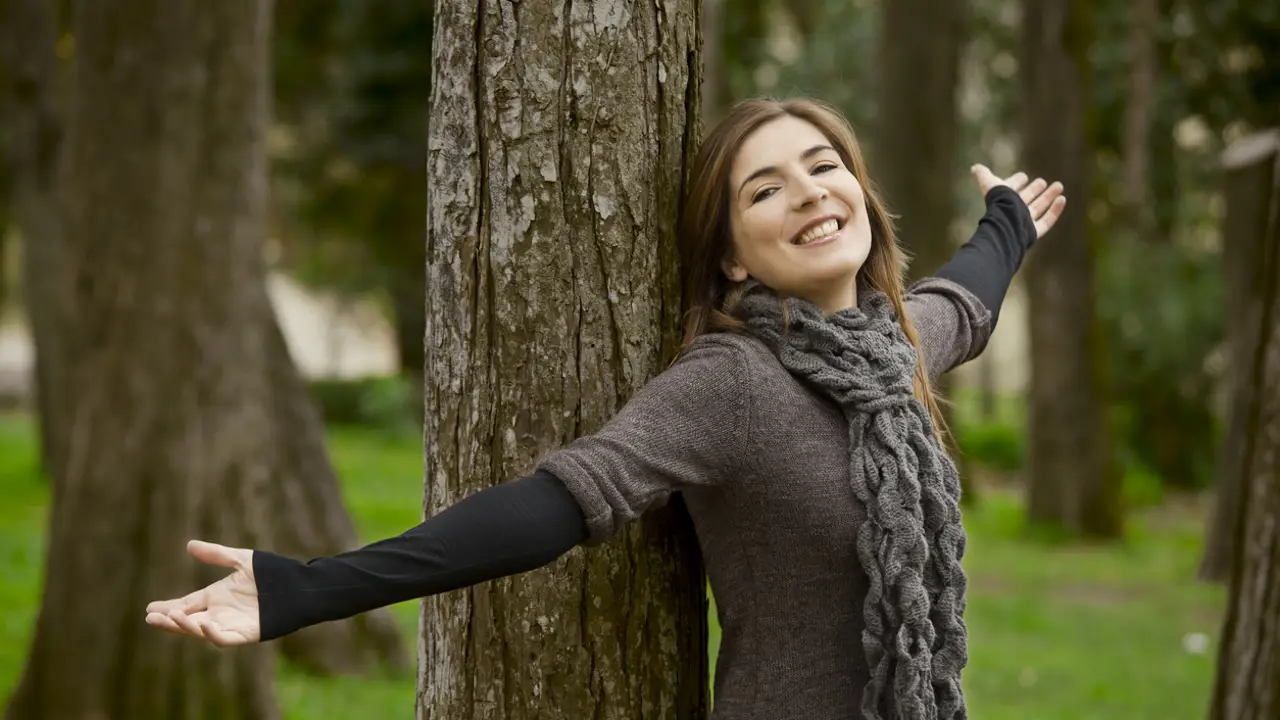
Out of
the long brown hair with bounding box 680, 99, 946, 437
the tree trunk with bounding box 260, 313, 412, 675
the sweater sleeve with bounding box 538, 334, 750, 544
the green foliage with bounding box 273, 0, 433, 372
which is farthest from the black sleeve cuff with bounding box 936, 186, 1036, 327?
the green foliage with bounding box 273, 0, 433, 372

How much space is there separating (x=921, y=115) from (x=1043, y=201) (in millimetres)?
10662

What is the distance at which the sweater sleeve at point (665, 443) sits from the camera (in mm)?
2275

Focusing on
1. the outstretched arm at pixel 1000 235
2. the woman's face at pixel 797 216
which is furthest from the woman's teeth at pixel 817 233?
the outstretched arm at pixel 1000 235

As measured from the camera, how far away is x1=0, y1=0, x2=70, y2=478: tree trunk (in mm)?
13961

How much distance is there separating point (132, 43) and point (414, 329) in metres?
17.3

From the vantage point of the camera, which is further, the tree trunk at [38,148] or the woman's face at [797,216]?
the tree trunk at [38,148]

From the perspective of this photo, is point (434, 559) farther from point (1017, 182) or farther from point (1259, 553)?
point (1259, 553)

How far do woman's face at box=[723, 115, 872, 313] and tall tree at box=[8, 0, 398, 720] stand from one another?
3.34 m

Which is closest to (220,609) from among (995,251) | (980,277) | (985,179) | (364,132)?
(980,277)

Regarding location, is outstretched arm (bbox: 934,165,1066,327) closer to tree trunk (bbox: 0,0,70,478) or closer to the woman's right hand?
the woman's right hand

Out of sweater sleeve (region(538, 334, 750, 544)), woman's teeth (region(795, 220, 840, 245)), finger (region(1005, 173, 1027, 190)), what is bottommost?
sweater sleeve (region(538, 334, 750, 544))

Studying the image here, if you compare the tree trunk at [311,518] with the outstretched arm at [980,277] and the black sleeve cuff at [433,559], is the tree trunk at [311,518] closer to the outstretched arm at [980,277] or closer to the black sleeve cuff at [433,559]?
the outstretched arm at [980,277]

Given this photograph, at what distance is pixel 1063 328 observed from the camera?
13.1 metres

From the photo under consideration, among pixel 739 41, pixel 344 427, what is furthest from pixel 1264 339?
pixel 344 427
